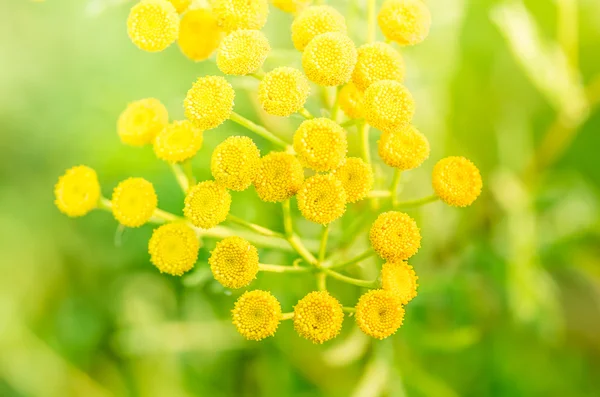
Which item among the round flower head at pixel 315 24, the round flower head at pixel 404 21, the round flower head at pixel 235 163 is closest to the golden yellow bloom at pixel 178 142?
the round flower head at pixel 235 163

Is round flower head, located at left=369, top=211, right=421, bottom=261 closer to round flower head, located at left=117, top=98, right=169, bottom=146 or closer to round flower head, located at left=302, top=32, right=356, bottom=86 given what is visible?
round flower head, located at left=302, top=32, right=356, bottom=86

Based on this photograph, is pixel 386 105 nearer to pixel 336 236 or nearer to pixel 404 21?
pixel 404 21

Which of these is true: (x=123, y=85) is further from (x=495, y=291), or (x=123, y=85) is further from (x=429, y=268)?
(x=495, y=291)

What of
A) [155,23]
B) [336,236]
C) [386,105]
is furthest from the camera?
[336,236]

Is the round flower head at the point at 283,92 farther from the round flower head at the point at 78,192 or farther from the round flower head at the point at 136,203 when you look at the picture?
the round flower head at the point at 78,192

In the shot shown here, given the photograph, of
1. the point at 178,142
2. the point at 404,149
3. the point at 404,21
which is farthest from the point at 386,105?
the point at 178,142

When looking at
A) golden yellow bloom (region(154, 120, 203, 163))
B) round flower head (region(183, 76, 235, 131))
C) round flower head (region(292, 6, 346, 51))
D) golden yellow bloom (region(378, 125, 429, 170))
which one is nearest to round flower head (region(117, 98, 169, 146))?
golden yellow bloom (region(154, 120, 203, 163))
